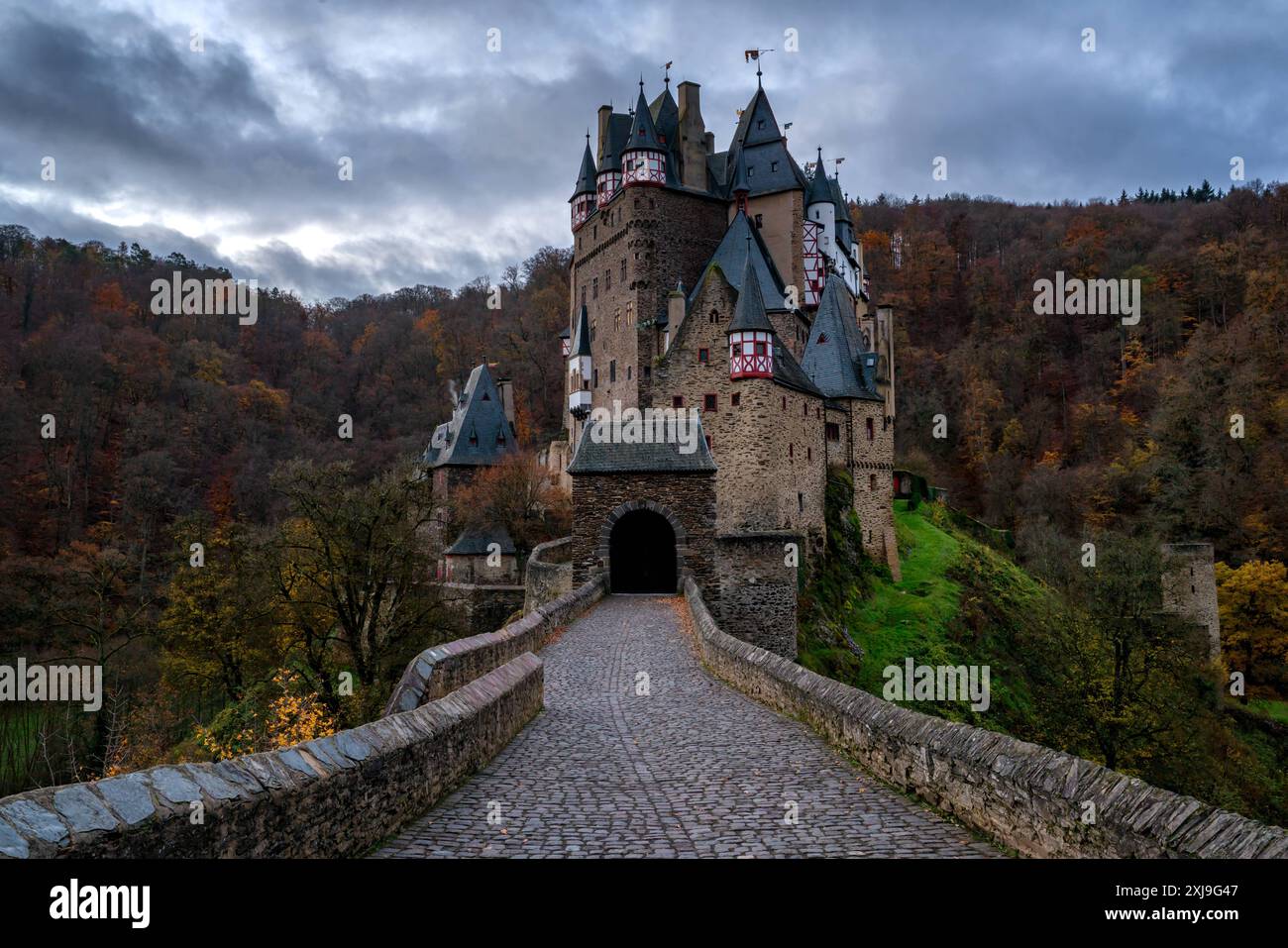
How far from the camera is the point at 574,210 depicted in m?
50.8

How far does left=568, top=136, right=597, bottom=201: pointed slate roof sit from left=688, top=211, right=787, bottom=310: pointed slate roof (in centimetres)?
1146

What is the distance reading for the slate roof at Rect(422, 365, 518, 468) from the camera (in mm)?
48312

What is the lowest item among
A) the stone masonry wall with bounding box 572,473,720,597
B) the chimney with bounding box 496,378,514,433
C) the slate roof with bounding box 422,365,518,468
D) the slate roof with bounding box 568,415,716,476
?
the stone masonry wall with bounding box 572,473,720,597

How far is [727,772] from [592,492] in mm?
16216

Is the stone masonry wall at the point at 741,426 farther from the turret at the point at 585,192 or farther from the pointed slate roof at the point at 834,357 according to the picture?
the turret at the point at 585,192

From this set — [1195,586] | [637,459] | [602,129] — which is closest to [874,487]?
[1195,586]

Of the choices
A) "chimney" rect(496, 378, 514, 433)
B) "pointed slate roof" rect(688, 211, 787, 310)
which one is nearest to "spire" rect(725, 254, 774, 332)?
"pointed slate roof" rect(688, 211, 787, 310)

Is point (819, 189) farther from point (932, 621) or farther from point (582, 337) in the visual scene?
point (932, 621)

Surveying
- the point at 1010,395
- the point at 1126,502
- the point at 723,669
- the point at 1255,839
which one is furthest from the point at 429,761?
the point at 1010,395

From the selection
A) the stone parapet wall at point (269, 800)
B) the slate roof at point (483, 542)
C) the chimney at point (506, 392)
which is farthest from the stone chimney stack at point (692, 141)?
the stone parapet wall at point (269, 800)

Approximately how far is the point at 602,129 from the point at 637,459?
30.9m

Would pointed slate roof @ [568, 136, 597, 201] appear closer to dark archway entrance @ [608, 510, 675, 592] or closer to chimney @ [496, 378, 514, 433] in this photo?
chimney @ [496, 378, 514, 433]

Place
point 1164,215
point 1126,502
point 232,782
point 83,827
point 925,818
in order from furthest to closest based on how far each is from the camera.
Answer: point 1164,215 < point 1126,502 < point 925,818 < point 232,782 < point 83,827

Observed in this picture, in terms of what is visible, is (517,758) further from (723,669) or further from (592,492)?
(592,492)
